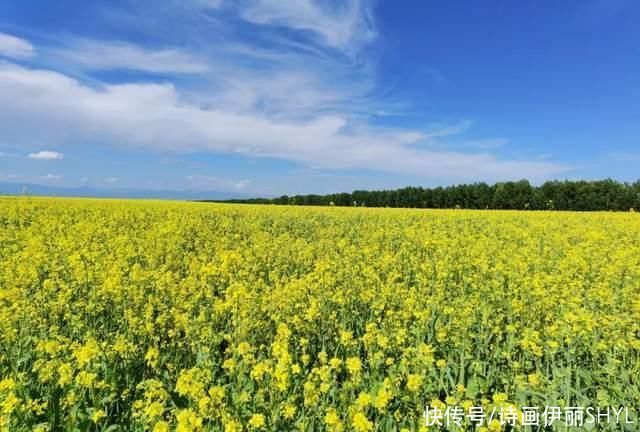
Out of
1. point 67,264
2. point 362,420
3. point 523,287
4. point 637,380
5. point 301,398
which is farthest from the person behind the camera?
point 67,264

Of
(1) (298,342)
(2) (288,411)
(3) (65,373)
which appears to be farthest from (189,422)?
(1) (298,342)

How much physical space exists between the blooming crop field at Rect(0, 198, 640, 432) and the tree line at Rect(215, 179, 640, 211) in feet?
121

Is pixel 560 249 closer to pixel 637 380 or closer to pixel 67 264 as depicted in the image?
pixel 637 380

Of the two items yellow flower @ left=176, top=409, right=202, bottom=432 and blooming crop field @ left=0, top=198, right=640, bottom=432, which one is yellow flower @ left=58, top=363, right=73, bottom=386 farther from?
yellow flower @ left=176, top=409, right=202, bottom=432

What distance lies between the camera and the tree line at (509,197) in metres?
43.7

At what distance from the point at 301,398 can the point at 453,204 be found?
53924mm

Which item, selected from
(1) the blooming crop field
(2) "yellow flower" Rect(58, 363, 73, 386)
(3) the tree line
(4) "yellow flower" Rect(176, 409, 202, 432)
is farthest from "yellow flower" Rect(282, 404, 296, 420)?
(3) the tree line

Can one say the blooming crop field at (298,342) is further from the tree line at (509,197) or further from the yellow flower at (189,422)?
the tree line at (509,197)

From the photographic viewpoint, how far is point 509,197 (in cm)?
4962

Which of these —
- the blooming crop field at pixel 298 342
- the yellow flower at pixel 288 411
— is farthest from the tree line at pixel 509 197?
the yellow flower at pixel 288 411

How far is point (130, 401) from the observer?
149 inches

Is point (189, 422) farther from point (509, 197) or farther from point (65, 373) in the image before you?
point (509, 197)

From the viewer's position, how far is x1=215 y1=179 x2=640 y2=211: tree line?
43688 millimetres

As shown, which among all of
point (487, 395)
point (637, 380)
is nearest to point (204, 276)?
point (487, 395)
